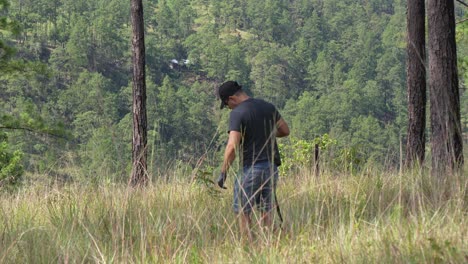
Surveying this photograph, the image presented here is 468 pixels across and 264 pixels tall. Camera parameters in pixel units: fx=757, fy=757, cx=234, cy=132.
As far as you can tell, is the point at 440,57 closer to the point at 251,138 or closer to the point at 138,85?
the point at 251,138

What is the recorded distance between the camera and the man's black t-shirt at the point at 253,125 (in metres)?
6.06

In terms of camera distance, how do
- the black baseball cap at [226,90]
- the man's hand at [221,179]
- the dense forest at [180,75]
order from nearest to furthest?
the man's hand at [221,179]
the black baseball cap at [226,90]
the dense forest at [180,75]

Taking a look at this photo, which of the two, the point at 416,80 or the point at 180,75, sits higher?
the point at 416,80

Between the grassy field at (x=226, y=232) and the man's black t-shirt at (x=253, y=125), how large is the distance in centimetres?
55

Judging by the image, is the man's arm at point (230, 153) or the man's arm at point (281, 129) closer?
the man's arm at point (230, 153)

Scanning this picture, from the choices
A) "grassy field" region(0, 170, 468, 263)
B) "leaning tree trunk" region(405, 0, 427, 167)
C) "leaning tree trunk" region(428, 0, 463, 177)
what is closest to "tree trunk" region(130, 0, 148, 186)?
"leaning tree trunk" region(405, 0, 427, 167)

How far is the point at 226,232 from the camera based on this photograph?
5.18 meters

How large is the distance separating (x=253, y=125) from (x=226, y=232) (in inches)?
47.3

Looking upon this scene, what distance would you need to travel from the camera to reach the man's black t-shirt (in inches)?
239

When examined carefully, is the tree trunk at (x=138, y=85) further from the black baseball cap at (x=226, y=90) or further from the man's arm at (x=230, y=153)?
the man's arm at (x=230, y=153)

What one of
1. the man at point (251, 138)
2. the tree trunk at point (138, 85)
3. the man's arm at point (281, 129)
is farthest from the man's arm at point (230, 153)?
the tree trunk at point (138, 85)

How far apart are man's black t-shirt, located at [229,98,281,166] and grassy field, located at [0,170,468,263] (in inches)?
21.5

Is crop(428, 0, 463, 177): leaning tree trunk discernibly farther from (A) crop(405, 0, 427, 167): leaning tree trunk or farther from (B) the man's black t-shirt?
(B) the man's black t-shirt

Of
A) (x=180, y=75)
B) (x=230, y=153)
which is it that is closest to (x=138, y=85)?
(x=230, y=153)
